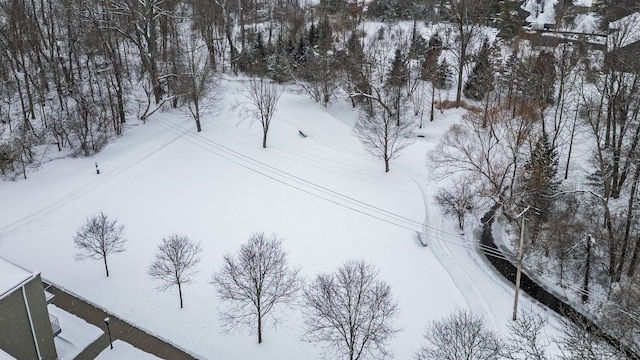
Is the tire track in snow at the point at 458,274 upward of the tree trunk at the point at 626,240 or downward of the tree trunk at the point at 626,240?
downward

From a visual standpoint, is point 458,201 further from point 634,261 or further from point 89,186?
point 89,186

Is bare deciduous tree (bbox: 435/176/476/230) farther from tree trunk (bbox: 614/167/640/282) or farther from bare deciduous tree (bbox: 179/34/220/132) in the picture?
bare deciduous tree (bbox: 179/34/220/132)

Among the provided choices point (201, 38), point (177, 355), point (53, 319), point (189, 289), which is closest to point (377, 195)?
point (189, 289)

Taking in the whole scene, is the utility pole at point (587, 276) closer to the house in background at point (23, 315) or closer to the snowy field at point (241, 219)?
the snowy field at point (241, 219)

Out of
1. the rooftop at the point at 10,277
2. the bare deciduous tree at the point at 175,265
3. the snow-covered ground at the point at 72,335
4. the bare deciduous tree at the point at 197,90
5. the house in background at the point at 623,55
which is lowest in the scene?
the snow-covered ground at the point at 72,335

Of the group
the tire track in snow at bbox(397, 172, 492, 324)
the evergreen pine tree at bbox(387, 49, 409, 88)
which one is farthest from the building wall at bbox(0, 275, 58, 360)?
the evergreen pine tree at bbox(387, 49, 409, 88)

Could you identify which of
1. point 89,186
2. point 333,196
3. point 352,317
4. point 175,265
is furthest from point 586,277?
point 89,186

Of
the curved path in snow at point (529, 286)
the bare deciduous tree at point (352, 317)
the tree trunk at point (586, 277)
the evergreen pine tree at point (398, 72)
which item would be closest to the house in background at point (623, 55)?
the tree trunk at point (586, 277)

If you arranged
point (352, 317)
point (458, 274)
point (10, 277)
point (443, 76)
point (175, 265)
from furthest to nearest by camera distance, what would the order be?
1. point (443, 76)
2. point (458, 274)
3. point (175, 265)
4. point (352, 317)
5. point (10, 277)
